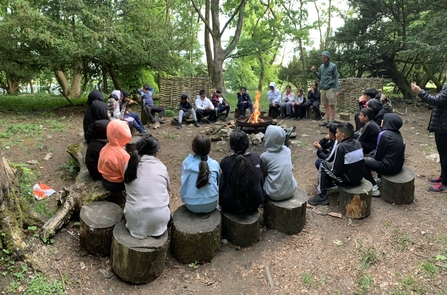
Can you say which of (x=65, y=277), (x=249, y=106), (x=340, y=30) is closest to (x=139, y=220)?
(x=65, y=277)

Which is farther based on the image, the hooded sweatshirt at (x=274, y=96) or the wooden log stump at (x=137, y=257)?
the hooded sweatshirt at (x=274, y=96)

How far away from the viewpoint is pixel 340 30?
1284 cm

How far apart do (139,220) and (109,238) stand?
536 millimetres

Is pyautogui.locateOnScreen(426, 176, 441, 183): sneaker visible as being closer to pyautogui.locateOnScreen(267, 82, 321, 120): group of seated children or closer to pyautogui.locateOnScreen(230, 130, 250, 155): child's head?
pyautogui.locateOnScreen(230, 130, 250, 155): child's head

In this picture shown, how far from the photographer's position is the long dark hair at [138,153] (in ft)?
10.1

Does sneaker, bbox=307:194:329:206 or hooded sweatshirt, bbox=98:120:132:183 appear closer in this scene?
hooded sweatshirt, bbox=98:120:132:183

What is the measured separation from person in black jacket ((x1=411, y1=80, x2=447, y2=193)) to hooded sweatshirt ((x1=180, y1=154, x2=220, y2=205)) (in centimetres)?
332

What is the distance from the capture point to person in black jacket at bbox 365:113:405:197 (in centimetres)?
449

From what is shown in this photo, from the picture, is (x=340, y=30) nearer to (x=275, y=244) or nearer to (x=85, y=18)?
(x=85, y=18)

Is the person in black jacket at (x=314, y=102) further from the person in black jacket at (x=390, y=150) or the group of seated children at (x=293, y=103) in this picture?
the person in black jacket at (x=390, y=150)

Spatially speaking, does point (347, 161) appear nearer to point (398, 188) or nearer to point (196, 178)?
point (398, 188)

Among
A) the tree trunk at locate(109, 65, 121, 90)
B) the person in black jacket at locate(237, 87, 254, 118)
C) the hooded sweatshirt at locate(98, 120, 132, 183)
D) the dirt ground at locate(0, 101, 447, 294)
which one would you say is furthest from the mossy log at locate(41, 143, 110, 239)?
the tree trunk at locate(109, 65, 121, 90)

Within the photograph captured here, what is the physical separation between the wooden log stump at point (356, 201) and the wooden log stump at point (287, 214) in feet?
2.16

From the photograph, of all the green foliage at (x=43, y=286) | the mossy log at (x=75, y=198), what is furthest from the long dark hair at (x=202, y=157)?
the green foliage at (x=43, y=286)
